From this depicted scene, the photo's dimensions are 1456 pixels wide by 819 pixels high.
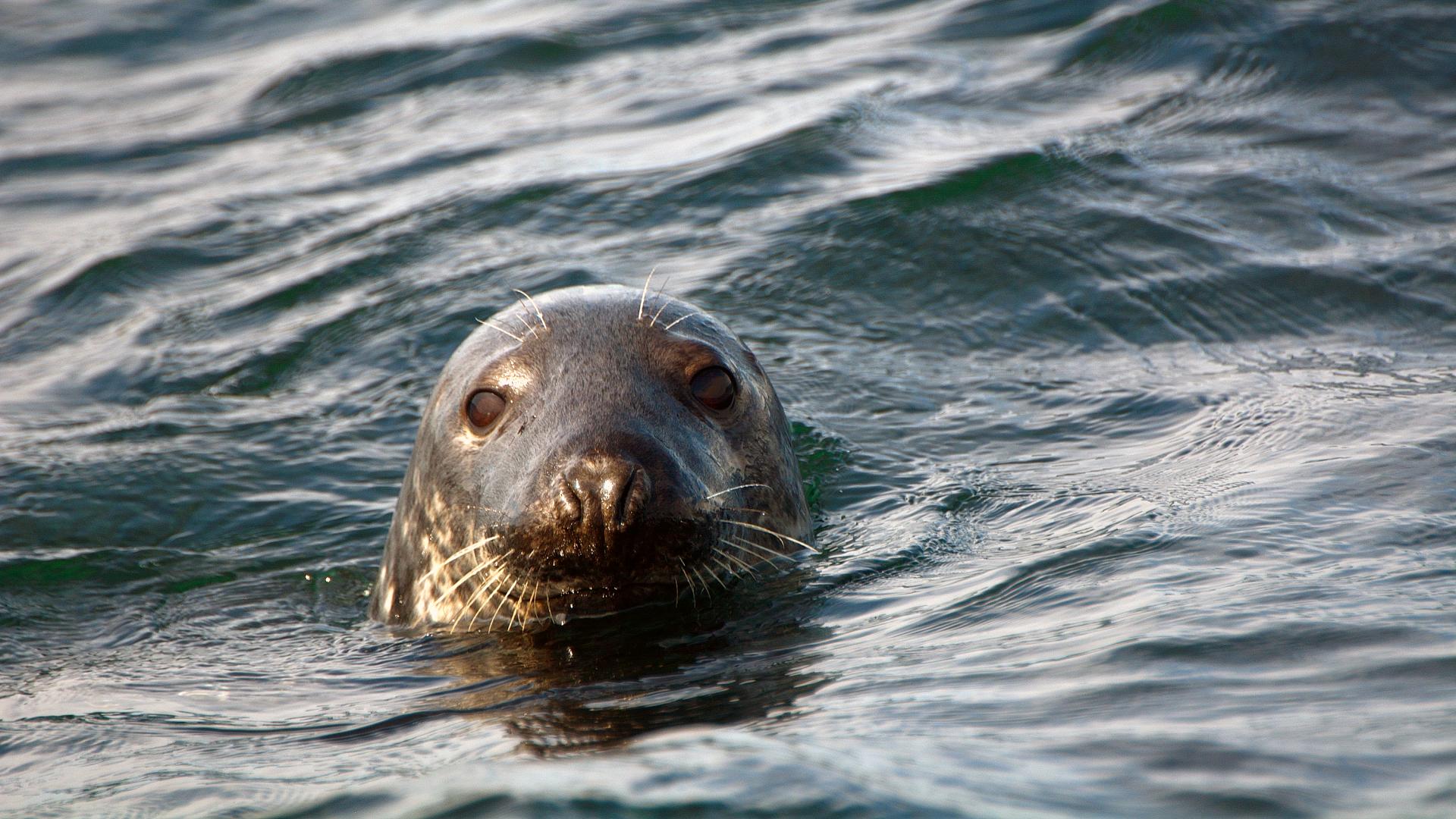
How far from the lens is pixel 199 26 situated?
15.1 metres

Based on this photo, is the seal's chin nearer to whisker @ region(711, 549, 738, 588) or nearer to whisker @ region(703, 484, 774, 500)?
whisker @ region(711, 549, 738, 588)

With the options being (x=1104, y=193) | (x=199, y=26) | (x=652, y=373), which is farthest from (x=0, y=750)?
(x=199, y=26)

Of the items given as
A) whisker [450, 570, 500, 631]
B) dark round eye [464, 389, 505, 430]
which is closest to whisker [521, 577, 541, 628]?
whisker [450, 570, 500, 631]

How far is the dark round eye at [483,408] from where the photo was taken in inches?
184

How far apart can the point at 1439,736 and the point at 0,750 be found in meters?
3.18

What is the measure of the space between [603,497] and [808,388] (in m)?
3.49

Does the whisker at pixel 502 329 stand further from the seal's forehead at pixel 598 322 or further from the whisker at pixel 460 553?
the whisker at pixel 460 553

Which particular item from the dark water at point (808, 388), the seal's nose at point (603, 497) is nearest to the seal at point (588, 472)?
the seal's nose at point (603, 497)

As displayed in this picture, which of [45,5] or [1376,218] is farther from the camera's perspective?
[45,5]

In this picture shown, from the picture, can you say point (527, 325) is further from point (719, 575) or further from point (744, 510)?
→ point (719, 575)

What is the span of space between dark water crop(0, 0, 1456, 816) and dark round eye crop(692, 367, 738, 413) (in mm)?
640

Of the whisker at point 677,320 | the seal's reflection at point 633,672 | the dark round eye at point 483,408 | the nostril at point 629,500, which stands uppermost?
the whisker at point 677,320

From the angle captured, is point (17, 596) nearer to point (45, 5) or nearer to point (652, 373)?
point (652, 373)

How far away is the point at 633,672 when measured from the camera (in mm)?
3857
